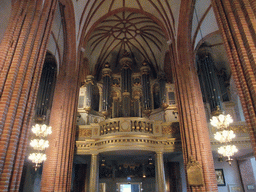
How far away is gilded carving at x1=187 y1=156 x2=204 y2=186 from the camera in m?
7.79

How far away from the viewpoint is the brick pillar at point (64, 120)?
27.3 ft

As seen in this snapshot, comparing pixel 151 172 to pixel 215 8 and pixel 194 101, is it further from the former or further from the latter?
pixel 215 8

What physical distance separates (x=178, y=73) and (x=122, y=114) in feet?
14.4

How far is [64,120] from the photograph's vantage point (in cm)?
942

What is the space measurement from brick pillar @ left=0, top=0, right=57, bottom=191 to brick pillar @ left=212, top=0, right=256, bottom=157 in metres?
5.13

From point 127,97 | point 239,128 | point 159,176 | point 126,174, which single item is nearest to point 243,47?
point 159,176

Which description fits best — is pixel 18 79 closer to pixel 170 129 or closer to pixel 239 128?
pixel 170 129

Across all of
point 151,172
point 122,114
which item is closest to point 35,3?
point 122,114

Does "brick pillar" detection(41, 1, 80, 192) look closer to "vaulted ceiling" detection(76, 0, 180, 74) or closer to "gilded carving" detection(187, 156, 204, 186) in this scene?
"vaulted ceiling" detection(76, 0, 180, 74)

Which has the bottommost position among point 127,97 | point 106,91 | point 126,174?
point 126,174

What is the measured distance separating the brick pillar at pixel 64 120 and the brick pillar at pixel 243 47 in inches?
291

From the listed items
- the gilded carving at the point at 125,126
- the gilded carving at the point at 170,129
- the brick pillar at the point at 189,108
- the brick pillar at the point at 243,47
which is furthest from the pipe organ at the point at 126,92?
the brick pillar at the point at 243,47

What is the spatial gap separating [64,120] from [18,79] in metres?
5.05

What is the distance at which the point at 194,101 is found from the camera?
31.0 ft
